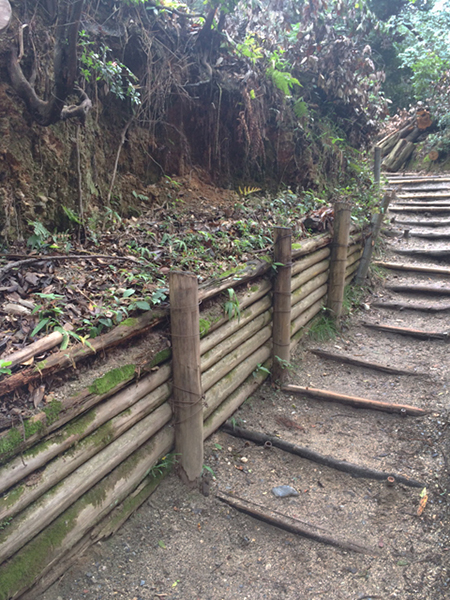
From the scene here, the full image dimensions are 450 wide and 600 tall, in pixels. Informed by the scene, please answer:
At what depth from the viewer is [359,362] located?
14.4 feet

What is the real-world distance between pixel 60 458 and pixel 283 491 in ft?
5.39

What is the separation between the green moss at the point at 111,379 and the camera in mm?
2168

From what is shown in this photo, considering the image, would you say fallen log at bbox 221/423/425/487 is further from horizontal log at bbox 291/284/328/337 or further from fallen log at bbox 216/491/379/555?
horizontal log at bbox 291/284/328/337

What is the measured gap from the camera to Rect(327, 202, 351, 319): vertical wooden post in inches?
192

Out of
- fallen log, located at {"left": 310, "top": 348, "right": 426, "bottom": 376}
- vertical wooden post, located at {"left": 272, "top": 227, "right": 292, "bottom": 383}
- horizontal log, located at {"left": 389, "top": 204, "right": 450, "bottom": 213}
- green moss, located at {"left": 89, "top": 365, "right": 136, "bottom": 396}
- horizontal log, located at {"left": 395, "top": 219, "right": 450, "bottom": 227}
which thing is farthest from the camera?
horizontal log, located at {"left": 389, "top": 204, "right": 450, "bottom": 213}

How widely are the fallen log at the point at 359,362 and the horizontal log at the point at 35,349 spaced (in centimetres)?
316

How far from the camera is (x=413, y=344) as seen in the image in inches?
187

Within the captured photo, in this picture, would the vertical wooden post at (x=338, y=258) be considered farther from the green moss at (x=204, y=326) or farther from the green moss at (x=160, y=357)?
the green moss at (x=160, y=357)

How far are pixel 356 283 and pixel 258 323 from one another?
2694mm

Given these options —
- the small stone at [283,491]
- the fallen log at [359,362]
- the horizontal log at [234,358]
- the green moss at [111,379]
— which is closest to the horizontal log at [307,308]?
the fallen log at [359,362]

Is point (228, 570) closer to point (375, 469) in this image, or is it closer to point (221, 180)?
point (375, 469)

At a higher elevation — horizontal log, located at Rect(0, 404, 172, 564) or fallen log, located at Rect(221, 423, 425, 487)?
horizontal log, located at Rect(0, 404, 172, 564)

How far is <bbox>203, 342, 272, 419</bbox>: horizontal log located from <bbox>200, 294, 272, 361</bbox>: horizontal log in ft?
1.11

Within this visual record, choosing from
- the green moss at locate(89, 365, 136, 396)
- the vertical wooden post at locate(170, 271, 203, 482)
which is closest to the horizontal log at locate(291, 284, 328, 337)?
the vertical wooden post at locate(170, 271, 203, 482)
